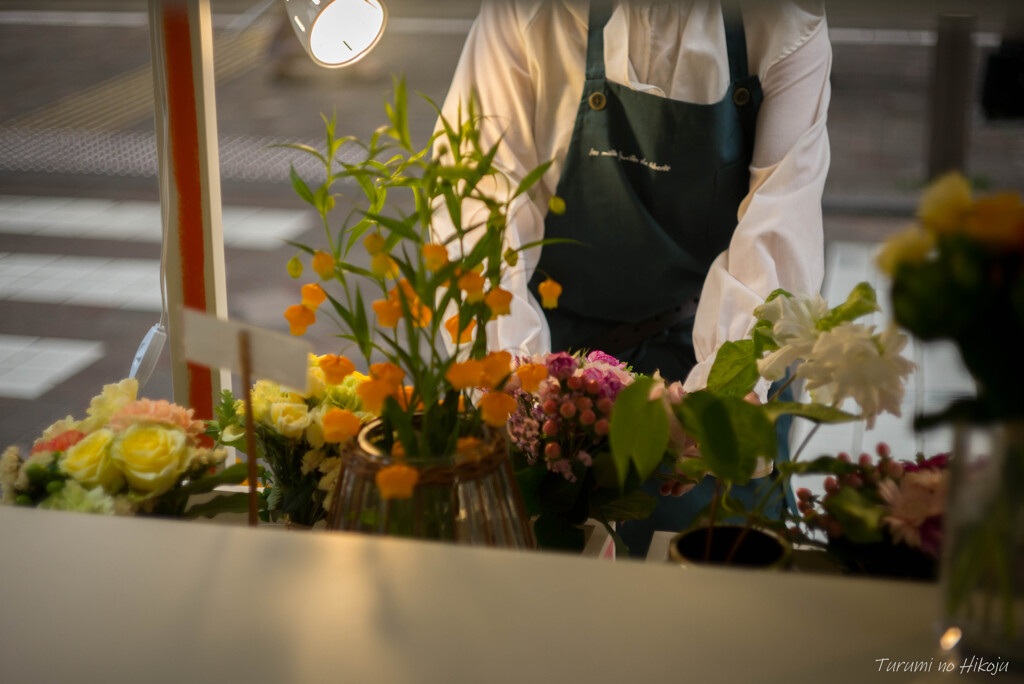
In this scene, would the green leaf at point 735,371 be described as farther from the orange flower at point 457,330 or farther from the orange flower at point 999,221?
the orange flower at point 999,221

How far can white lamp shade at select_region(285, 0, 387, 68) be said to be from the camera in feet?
3.32

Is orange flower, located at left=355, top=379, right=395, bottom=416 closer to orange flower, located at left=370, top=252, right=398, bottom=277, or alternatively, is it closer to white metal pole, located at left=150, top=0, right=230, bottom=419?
orange flower, located at left=370, top=252, right=398, bottom=277

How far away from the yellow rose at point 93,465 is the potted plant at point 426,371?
222mm

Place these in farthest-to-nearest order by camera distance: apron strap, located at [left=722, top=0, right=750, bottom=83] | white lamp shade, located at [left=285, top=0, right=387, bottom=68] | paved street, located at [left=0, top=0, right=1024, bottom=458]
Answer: paved street, located at [left=0, top=0, right=1024, bottom=458], apron strap, located at [left=722, top=0, right=750, bottom=83], white lamp shade, located at [left=285, top=0, right=387, bottom=68]

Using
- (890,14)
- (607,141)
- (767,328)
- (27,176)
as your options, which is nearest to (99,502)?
(767,328)

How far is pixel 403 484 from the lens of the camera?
1.79 ft

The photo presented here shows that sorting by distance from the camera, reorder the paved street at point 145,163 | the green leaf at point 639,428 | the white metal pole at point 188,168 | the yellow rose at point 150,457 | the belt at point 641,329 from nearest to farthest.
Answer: the green leaf at point 639,428 < the yellow rose at point 150,457 < the white metal pole at point 188,168 < the belt at point 641,329 < the paved street at point 145,163

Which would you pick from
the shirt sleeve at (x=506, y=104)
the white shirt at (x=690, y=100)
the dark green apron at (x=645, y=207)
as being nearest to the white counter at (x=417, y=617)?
the white shirt at (x=690, y=100)

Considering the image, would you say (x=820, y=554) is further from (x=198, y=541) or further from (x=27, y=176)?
(x=27, y=176)

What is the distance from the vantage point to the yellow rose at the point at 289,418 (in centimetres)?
80

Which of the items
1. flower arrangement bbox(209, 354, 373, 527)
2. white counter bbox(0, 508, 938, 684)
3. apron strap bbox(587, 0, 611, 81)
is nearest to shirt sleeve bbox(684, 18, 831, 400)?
apron strap bbox(587, 0, 611, 81)

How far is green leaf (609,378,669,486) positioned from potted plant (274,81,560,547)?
87 millimetres

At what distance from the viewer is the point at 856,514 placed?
0.63 meters

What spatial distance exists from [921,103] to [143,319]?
5.11m
